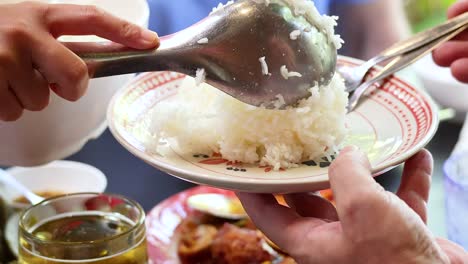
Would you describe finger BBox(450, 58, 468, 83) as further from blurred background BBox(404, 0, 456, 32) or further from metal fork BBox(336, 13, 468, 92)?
blurred background BBox(404, 0, 456, 32)

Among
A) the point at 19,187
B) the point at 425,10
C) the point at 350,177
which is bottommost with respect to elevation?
the point at 425,10

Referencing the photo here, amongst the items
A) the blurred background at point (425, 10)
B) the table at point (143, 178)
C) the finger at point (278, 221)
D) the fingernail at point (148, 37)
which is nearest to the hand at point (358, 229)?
the finger at point (278, 221)

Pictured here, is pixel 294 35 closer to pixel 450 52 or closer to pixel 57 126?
pixel 57 126

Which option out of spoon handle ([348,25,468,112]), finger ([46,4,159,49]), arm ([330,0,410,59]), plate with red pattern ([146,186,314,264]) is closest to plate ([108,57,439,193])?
spoon handle ([348,25,468,112])

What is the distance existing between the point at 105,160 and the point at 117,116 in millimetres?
408

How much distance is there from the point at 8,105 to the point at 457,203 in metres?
0.62

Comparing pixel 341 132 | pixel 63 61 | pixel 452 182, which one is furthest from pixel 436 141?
pixel 63 61

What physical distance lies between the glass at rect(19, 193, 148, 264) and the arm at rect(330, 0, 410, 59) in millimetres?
1219

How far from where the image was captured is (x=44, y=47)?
0.59m

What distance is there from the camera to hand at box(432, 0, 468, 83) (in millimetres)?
968

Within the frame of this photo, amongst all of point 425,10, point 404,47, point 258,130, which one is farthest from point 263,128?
point 425,10

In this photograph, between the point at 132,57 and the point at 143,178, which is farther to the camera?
the point at 143,178

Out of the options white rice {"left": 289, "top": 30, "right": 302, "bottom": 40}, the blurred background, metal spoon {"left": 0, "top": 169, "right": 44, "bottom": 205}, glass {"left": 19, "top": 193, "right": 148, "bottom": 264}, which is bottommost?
the blurred background

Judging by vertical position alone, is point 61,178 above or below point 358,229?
below
